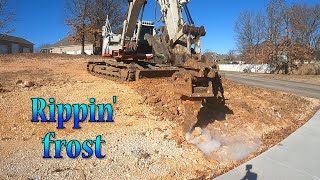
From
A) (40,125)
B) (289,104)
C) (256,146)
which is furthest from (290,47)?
(40,125)

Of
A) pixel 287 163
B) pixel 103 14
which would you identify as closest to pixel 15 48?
pixel 103 14

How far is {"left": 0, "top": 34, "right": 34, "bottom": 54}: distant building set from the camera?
51.0 m

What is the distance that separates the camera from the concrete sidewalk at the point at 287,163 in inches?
211

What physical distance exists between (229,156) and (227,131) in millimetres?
1369

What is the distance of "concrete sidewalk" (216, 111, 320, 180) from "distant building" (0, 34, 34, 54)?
165 feet

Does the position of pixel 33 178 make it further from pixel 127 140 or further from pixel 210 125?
pixel 210 125

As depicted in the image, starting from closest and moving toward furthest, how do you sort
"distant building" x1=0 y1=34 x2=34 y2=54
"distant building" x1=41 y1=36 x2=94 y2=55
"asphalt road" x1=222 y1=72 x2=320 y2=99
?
"asphalt road" x1=222 y1=72 x2=320 y2=99 → "distant building" x1=0 y1=34 x2=34 y2=54 → "distant building" x1=41 y1=36 x2=94 y2=55

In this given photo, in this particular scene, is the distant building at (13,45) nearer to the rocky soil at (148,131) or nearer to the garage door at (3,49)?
the garage door at (3,49)

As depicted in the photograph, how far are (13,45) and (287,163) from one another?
56924 mm

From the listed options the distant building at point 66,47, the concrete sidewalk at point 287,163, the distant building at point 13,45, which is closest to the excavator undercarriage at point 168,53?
the concrete sidewalk at point 287,163

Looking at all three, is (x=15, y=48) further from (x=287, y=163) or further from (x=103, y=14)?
(x=287, y=163)

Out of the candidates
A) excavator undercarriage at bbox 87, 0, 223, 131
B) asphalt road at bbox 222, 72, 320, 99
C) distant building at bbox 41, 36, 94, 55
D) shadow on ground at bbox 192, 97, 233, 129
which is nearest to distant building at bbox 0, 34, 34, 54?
distant building at bbox 41, 36, 94, 55

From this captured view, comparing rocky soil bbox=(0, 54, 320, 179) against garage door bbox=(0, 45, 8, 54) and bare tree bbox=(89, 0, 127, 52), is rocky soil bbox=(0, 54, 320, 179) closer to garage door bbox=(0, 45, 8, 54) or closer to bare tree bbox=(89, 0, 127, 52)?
bare tree bbox=(89, 0, 127, 52)

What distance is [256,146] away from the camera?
7.04 meters
